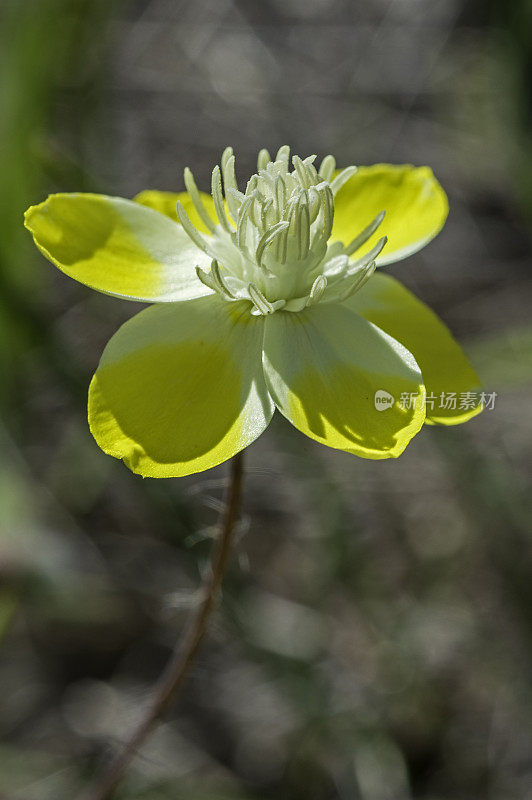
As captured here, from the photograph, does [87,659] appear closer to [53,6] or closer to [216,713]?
[216,713]

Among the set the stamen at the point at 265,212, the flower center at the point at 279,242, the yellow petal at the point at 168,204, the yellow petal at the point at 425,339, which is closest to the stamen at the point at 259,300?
the flower center at the point at 279,242

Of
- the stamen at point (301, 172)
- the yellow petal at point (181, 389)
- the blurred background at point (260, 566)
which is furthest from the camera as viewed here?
the blurred background at point (260, 566)

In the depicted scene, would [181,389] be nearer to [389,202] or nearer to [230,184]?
[230,184]

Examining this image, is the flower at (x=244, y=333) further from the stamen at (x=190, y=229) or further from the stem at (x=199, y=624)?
the stem at (x=199, y=624)

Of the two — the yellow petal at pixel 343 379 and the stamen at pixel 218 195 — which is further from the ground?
the stamen at pixel 218 195

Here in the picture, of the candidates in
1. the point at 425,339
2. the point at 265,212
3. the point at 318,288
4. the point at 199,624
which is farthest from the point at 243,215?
the point at 199,624

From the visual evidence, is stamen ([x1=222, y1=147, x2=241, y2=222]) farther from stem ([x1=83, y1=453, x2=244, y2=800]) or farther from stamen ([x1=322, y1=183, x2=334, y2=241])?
stem ([x1=83, y1=453, x2=244, y2=800])
